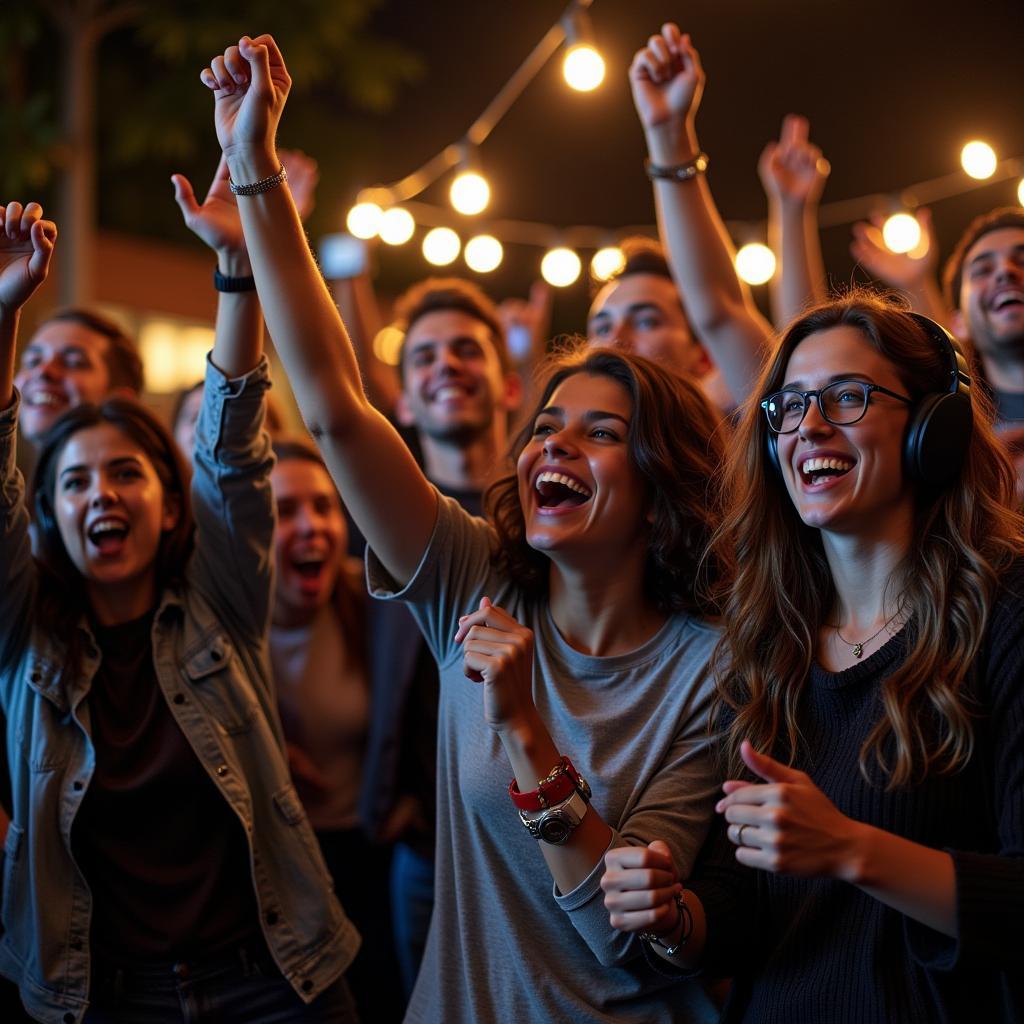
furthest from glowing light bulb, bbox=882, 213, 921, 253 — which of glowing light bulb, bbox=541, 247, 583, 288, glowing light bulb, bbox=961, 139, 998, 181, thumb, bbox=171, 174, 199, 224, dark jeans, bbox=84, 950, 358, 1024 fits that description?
dark jeans, bbox=84, 950, 358, 1024

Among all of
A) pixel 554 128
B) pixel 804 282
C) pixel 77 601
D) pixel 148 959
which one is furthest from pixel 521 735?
pixel 554 128

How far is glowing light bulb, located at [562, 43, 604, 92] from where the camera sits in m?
3.31

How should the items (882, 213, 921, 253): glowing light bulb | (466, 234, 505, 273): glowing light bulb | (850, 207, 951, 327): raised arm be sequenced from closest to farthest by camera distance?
(850, 207, 951, 327): raised arm < (882, 213, 921, 253): glowing light bulb < (466, 234, 505, 273): glowing light bulb

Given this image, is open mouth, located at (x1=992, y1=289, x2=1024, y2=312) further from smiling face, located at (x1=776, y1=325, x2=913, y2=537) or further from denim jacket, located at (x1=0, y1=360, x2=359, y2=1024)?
denim jacket, located at (x1=0, y1=360, x2=359, y2=1024)

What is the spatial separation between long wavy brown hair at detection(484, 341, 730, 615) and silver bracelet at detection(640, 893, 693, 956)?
1.56ft

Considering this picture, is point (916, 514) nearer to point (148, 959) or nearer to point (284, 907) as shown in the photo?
point (284, 907)

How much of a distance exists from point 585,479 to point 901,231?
101 inches

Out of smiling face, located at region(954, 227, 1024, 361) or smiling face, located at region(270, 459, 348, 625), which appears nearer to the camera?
smiling face, located at region(954, 227, 1024, 361)

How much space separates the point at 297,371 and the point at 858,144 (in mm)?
4698

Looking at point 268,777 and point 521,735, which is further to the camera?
point 268,777

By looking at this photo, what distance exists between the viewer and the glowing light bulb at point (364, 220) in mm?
4523

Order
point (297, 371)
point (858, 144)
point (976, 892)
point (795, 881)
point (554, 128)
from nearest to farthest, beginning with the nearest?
1. point (976, 892)
2. point (795, 881)
3. point (297, 371)
4. point (858, 144)
5. point (554, 128)

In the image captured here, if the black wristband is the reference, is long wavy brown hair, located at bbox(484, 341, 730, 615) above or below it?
below

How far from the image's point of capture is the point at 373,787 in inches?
98.2
